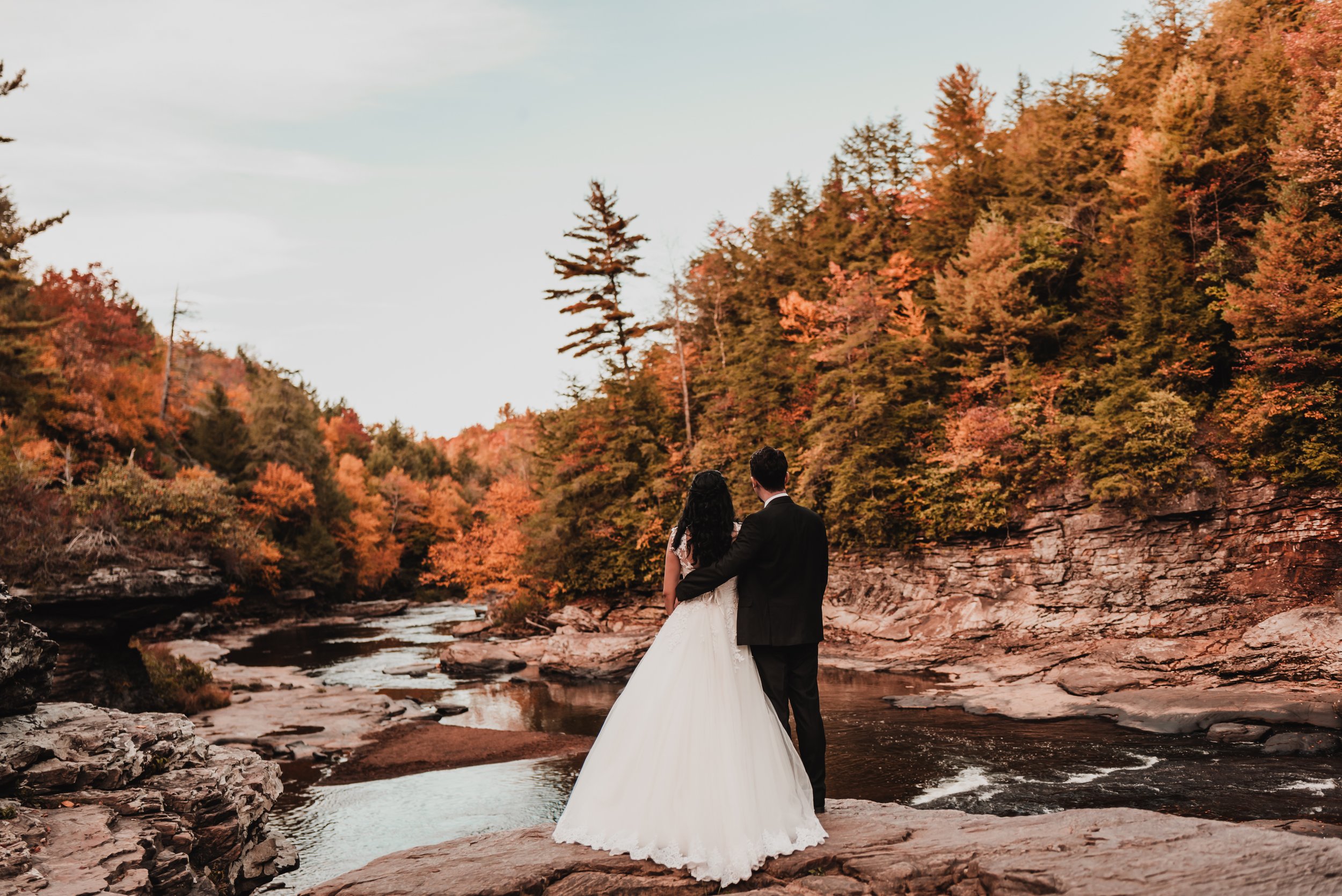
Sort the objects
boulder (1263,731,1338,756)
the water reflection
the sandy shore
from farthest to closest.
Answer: the sandy shore → boulder (1263,731,1338,756) → the water reflection

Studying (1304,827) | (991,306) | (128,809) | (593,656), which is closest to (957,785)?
(1304,827)

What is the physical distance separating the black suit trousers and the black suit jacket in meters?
0.14

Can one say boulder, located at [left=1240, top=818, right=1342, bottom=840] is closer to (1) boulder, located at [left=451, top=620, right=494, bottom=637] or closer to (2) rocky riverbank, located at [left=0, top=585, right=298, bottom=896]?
(2) rocky riverbank, located at [left=0, top=585, right=298, bottom=896]

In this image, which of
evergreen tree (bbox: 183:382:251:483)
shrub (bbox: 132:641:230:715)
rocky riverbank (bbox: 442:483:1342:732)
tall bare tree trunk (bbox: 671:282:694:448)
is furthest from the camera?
evergreen tree (bbox: 183:382:251:483)

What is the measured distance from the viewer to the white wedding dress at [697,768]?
4566 millimetres

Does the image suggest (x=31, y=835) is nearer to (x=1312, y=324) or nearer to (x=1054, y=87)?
(x=1312, y=324)

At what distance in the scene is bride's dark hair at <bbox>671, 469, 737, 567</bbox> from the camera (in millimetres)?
5062

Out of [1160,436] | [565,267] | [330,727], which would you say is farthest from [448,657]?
[1160,436]

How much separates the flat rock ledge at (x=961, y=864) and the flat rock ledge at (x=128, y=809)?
9.43 ft

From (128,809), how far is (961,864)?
8.17m

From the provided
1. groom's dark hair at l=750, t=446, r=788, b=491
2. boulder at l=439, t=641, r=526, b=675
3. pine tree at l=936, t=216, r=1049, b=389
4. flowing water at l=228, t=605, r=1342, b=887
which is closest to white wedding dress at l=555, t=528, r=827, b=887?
groom's dark hair at l=750, t=446, r=788, b=491

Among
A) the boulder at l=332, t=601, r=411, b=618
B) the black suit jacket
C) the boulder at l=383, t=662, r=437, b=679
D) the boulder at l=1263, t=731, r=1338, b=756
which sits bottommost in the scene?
the boulder at l=332, t=601, r=411, b=618

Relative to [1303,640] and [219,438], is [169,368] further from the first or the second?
[1303,640]

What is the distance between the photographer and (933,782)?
12375mm
